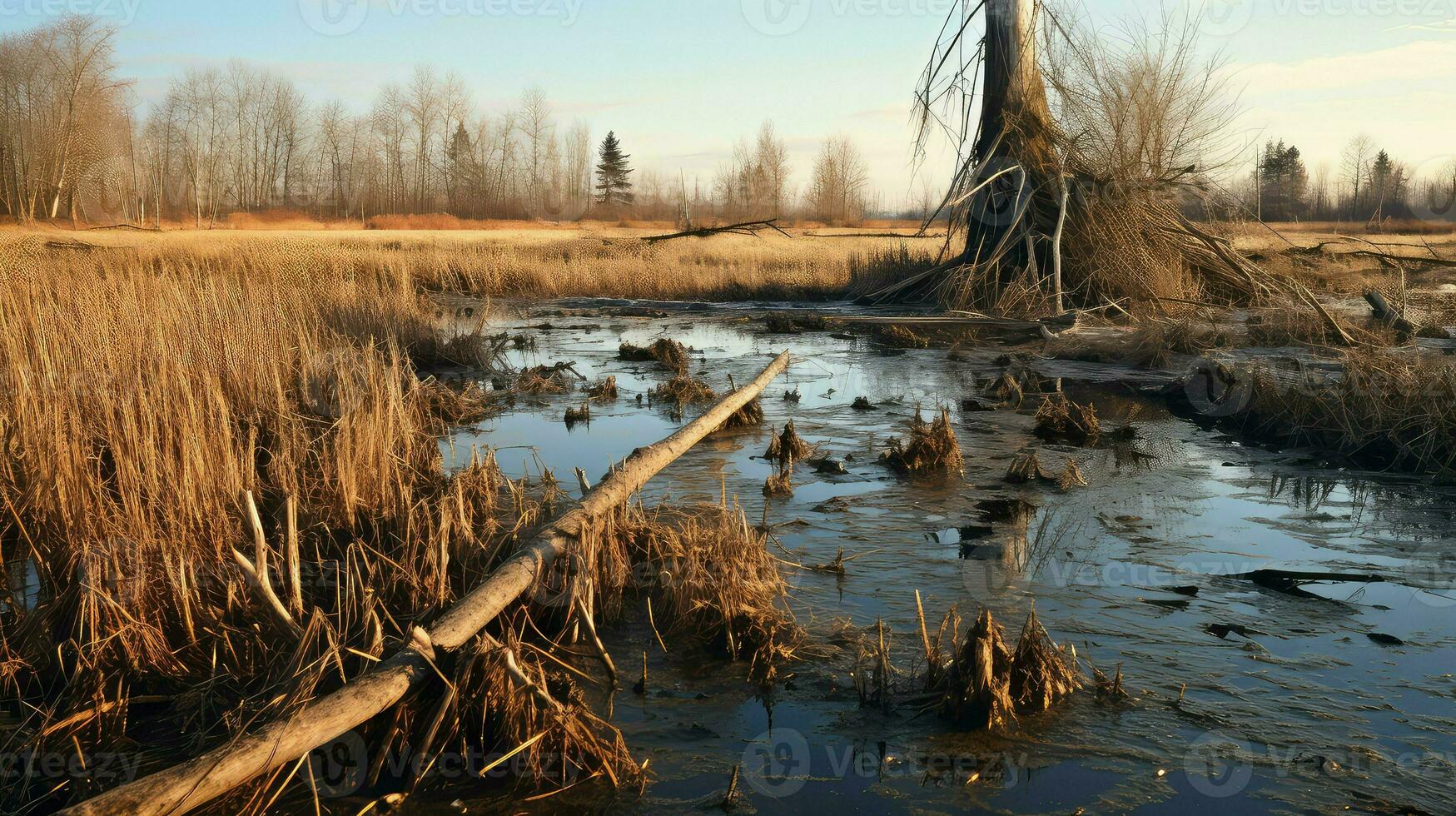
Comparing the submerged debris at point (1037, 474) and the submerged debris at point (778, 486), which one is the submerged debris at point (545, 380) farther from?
the submerged debris at point (1037, 474)

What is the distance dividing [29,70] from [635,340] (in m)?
55.8

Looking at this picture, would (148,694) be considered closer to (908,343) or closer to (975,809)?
(975,809)

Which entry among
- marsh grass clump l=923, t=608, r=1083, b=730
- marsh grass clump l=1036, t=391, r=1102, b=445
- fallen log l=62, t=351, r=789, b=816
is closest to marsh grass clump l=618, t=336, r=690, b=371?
marsh grass clump l=1036, t=391, r=1102, b=445

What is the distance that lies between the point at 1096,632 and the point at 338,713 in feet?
10.2

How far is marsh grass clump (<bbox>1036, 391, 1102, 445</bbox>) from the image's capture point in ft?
26.9

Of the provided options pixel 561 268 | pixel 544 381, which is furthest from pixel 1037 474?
pixel 561 268

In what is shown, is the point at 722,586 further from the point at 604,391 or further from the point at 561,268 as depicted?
the point at 561,268

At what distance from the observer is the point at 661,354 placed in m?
12.8

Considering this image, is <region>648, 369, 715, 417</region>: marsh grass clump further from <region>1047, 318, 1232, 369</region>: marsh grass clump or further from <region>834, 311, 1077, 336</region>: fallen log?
<region>834, 311, 1077, 336</region>: fallen log

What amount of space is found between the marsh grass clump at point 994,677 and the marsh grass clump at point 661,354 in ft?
27.0

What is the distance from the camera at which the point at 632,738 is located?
3.44 m

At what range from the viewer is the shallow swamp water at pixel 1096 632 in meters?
3.11

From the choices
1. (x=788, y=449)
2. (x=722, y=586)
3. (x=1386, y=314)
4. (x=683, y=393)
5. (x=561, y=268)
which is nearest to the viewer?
(x=722, y=586)

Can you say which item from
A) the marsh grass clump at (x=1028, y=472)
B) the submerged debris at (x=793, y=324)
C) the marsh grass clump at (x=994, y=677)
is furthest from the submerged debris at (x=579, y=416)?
the submerged debris at (x=793, y=324)
